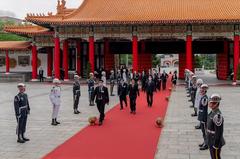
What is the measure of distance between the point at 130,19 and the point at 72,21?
4.63 m

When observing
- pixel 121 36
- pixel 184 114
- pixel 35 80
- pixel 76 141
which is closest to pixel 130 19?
pixel 121 36

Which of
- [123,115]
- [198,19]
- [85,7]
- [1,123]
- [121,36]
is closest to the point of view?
[1,123]

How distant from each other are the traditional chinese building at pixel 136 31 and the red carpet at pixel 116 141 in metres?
17.4

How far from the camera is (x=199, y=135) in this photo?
428 inches

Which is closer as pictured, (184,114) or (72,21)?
(184,114)

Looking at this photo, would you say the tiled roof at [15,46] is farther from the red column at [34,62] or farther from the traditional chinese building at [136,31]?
the red column at [34,62]

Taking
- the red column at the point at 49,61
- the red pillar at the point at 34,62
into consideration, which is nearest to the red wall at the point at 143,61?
the red column at the point at 49,61

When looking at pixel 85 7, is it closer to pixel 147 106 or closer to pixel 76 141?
pixel 147 106

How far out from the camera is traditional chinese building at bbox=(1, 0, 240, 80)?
30.3 m

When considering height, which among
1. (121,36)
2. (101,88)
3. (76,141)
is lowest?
(76,141)

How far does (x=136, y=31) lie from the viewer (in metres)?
31.7

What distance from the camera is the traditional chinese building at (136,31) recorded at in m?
30.3

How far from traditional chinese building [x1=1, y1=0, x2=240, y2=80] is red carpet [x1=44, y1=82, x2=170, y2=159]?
17431 millimetres

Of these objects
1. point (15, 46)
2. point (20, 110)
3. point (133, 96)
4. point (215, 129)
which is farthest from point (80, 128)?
point (15, 46)
